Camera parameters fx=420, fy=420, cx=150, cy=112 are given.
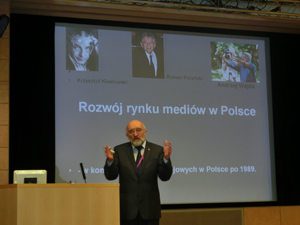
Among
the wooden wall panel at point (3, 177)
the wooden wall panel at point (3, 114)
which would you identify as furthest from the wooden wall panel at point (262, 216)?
the wooden wall panel at point (3, 114)

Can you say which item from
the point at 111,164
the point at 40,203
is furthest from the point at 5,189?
the point at 111,164

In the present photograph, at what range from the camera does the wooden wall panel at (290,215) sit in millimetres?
6539

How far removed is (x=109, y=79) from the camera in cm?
604

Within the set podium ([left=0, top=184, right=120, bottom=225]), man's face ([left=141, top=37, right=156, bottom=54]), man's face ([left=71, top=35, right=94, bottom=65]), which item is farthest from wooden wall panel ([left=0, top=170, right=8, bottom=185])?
man's face ([left=141, top=37, right=156, bottom=54])

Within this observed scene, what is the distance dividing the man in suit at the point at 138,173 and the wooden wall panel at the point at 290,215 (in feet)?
11.0

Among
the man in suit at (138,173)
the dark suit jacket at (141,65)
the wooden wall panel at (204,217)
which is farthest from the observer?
the dark suit jacket at (141,65)

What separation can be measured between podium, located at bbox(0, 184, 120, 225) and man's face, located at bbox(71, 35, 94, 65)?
3036mm

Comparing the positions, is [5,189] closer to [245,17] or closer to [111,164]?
[111,164]

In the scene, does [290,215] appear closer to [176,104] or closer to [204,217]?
[204,217]

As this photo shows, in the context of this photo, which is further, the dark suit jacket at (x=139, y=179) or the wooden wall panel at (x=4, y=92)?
the wooden wall panel at (x=4, y=92)

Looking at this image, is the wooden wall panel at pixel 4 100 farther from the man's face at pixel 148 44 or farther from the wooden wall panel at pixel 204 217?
the wooden wall panel at pixel 204 217

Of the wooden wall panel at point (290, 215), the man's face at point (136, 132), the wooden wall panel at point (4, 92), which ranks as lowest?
the wooden wall panel at point (290, 215)

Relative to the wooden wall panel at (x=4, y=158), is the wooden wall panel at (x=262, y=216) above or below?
below

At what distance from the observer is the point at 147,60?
623cm
